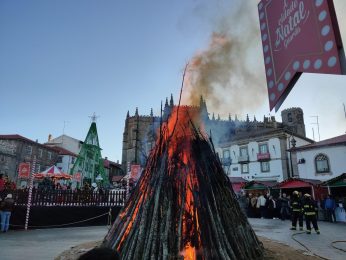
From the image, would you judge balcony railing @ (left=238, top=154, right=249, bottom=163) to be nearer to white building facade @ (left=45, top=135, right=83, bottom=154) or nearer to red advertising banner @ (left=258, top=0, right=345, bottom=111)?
white building facade @ (left=45, top=135, right=83, bottom=154)

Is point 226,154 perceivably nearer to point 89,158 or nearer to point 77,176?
point 89,158

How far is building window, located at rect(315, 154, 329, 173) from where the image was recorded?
94.7 feet

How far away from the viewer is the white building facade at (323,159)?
1095 inches

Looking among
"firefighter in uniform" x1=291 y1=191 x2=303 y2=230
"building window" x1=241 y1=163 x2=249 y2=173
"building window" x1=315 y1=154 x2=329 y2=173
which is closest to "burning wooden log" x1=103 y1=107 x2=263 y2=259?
"firefighter in uniform" x1=291 y1=191 x2=303 y2=230

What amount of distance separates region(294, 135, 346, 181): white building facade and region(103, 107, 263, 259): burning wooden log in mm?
25816

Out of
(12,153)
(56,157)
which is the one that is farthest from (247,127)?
(12,153)

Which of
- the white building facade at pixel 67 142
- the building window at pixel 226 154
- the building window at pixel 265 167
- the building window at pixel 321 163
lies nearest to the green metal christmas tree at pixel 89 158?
the building window at pixel 321 163

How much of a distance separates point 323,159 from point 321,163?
468 mm

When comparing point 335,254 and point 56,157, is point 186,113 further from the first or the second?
point 56,157

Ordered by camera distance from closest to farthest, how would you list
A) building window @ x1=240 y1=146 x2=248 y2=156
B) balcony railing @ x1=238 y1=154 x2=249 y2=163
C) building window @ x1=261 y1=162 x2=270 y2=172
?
building window @ x1=261 y1=162 x2=270 y2=172
balcony railing @ x1=238 y1=154 x2=249 y2=163
building window @ x1=240 y1=146 x2=248 y2=156

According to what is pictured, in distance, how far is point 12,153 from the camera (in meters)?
41.8

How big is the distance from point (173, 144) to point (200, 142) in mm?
667

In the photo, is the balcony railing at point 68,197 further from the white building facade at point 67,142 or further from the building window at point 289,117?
the building window at point 289,117

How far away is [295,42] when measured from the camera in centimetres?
424
